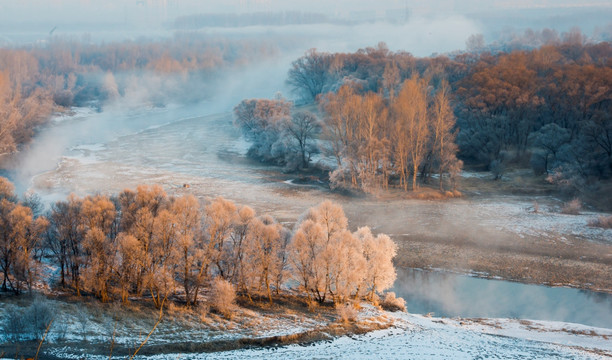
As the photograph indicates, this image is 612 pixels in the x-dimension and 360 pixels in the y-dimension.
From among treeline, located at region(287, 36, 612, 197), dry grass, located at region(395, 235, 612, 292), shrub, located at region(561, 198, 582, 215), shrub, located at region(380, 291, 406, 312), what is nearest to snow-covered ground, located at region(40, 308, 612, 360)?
shrub, located at region(380, 291, 406, 312)

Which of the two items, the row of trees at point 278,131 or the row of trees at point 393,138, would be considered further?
the row of trees at point 278,131

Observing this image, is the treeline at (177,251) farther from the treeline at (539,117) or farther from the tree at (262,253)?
the treeline at (539,117)

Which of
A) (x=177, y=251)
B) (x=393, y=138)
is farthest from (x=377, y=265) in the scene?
(x=393, y=138)

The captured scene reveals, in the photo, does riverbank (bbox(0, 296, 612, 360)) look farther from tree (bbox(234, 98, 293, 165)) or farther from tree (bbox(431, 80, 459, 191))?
tree (bbox(234, 98, 293, 165))

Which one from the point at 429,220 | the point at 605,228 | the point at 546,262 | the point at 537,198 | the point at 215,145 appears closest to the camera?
the point at 546,262

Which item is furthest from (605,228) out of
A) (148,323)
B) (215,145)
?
(215,145)

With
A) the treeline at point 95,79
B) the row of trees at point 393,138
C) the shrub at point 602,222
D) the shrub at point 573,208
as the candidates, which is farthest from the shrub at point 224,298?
the treeline at point 95,79

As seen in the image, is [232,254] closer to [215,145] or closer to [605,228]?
[605,228]
